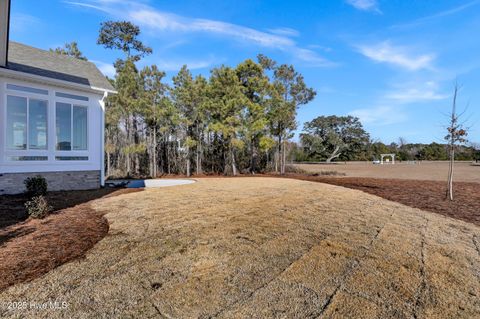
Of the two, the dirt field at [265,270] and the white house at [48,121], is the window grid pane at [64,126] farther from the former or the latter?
the dirt field at [265,270]

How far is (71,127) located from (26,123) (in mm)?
1021

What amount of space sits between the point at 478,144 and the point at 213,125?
45.1m

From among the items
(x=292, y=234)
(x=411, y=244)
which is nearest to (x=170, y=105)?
(x=292, y=234)

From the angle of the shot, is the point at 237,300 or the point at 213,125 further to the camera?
the point at 213,125

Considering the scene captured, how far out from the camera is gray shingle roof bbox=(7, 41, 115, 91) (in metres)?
7.11

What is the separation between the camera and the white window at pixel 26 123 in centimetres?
658

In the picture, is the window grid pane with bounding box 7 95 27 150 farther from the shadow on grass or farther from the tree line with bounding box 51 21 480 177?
the tree line with bounding box 51 21 480 177

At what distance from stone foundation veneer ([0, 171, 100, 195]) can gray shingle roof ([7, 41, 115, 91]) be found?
264 centimetres

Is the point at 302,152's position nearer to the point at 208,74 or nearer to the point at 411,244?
the point at 208,74

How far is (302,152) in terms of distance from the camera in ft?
144

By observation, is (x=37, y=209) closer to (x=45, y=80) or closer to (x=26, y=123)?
(x=26, y=123)

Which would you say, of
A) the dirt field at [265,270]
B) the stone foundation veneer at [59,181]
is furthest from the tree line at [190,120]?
the dirt field at [265,270]

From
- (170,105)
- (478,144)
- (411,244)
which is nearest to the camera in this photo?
(411,244)

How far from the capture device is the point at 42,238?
3.21 meters
